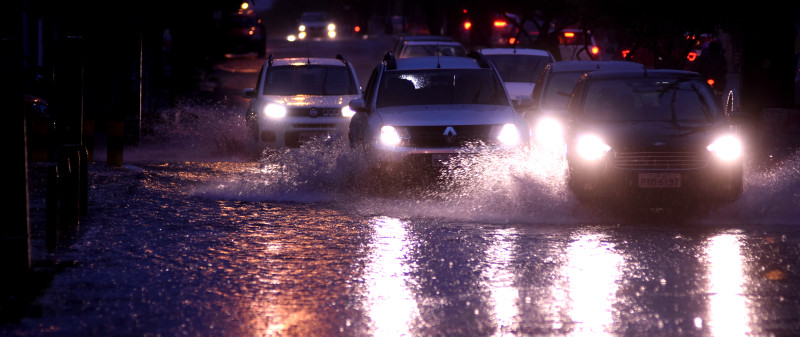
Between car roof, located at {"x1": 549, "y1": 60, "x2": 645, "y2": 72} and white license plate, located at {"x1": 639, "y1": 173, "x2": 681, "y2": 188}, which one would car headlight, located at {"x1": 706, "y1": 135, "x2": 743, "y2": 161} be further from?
car roof, located at {"x1": 549, "y1": 60, "x2": 645, "y2": 72}

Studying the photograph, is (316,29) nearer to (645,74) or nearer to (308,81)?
(308,81)

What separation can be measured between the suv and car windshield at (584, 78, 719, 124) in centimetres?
148

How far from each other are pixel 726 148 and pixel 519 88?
9921 millimetres

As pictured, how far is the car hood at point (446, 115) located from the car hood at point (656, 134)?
215 centimetres

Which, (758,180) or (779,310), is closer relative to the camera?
(779,310)

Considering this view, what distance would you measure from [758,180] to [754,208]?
154 centimetres

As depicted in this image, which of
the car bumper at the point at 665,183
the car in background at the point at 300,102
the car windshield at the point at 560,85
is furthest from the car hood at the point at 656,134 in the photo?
the car in background at the point at 300,102

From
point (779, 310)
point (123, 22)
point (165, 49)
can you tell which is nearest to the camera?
point (779, 310)

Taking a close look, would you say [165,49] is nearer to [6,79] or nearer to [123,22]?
[123,22]

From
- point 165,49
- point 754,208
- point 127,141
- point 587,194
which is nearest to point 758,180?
point 754,208

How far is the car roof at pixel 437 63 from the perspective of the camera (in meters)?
15.9

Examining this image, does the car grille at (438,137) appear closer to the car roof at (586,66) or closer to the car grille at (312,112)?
the car roof at (586,66)

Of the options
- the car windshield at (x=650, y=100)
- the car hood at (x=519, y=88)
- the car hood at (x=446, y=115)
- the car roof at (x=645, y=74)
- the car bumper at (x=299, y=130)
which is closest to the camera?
the car windshield at (x=650, y=100)

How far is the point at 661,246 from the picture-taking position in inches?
405
